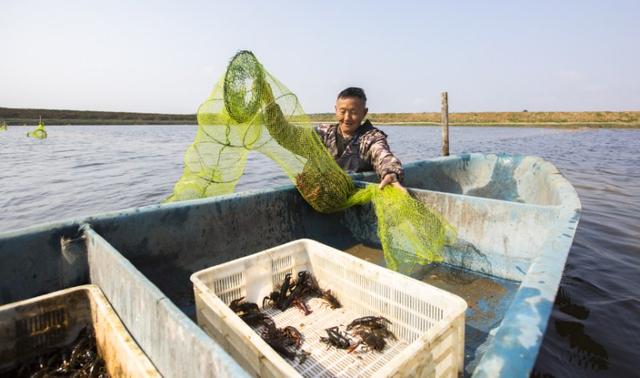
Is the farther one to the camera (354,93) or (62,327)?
(354,93)

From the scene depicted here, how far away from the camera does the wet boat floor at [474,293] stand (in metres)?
2.85

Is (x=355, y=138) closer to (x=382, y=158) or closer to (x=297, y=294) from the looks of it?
(x=382, y=158)

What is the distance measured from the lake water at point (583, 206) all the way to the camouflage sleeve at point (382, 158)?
224 cm

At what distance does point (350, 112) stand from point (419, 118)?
71.7 m

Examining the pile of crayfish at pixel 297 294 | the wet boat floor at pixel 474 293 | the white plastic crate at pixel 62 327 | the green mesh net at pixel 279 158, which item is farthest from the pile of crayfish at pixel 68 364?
the wet boat floor at pixel 474 293

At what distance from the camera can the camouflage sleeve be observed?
407 centimetres

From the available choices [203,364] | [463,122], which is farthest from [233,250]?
[463,122]

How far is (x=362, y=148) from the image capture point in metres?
4.99

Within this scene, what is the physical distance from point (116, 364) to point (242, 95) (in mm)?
2611

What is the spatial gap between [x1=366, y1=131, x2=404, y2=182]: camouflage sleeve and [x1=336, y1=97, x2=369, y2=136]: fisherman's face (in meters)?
0.35

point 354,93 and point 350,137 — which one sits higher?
point 354,93

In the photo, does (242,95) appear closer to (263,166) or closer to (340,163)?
(340,163)

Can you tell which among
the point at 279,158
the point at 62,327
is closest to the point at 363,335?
the point at 62,327

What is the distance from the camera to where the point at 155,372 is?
1.75 meters
